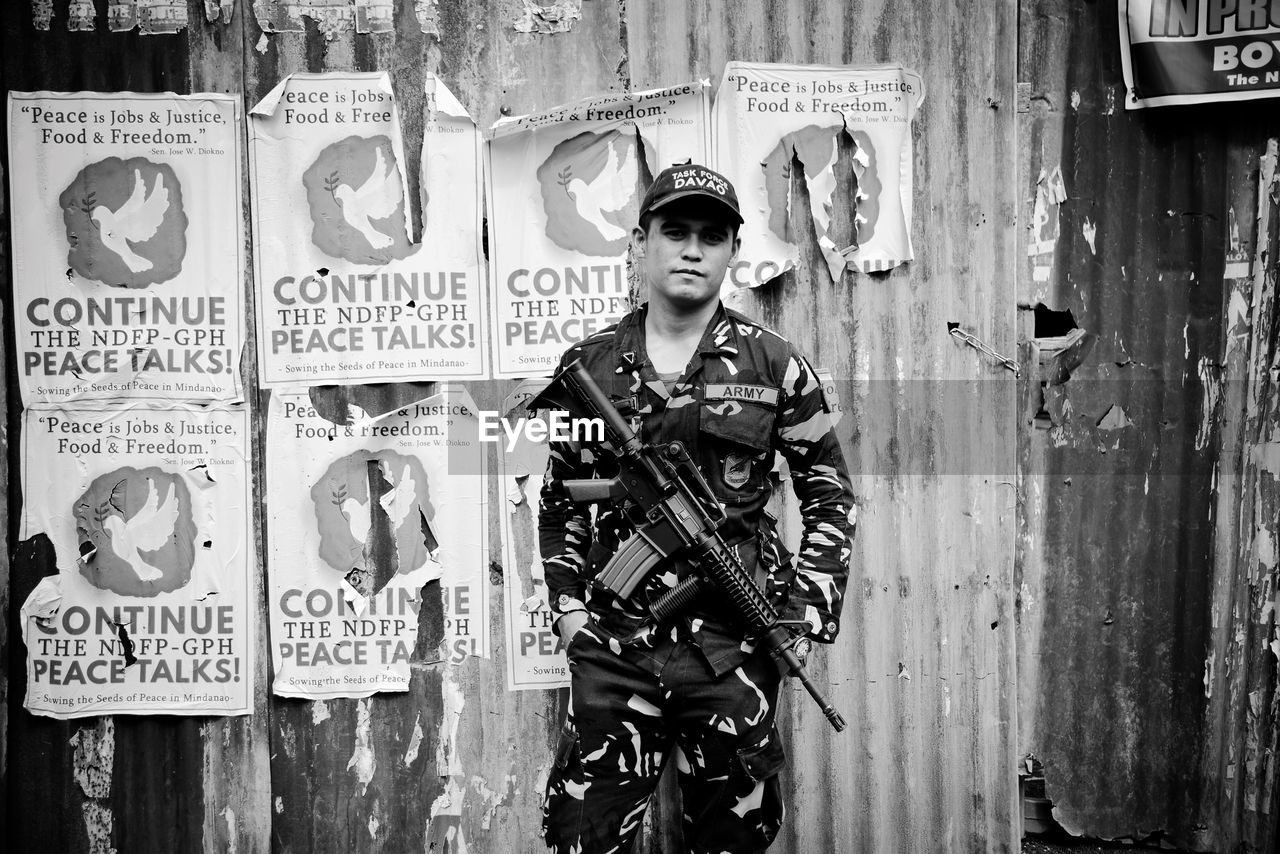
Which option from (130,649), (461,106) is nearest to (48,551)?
(130,649)

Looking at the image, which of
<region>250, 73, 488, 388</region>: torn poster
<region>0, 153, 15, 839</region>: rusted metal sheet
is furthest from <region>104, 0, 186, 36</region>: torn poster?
<region>0, 153, 15, 839</region>: rusted metal sheet

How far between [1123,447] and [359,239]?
3162mm

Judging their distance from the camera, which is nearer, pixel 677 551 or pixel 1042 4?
pixel 677 551

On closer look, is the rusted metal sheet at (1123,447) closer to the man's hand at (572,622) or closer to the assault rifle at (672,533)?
the assault rifle at (672,533)

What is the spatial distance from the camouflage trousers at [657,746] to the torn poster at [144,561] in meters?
1.58

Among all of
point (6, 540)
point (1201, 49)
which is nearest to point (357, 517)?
point (6, 540)

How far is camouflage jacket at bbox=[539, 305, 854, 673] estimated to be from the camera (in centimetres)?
245

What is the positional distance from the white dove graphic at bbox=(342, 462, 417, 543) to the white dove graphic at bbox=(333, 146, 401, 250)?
0.94 meters

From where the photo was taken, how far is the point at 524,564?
329cm

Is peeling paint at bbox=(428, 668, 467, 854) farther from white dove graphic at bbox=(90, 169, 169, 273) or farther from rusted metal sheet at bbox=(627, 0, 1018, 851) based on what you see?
white dove graphic at bbox=(90, 169, 169, 273)

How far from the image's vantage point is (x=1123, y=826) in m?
3.46

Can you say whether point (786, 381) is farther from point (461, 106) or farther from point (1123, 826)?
point (1123, 826)

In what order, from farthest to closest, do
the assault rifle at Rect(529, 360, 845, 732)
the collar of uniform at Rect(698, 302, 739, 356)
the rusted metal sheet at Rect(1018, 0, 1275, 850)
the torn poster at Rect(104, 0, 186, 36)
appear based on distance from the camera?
the rusted metal sheet at Rect(1018, 0, 1275, 850) < the torn poster at Rect(104, 0, 186, 36) < the collar of uniform at Rect(698, 302, 739, 356) < the assault rifle at Rect(529, 360, 845, 732)

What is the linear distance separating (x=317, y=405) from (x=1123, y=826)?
12.0 feet
